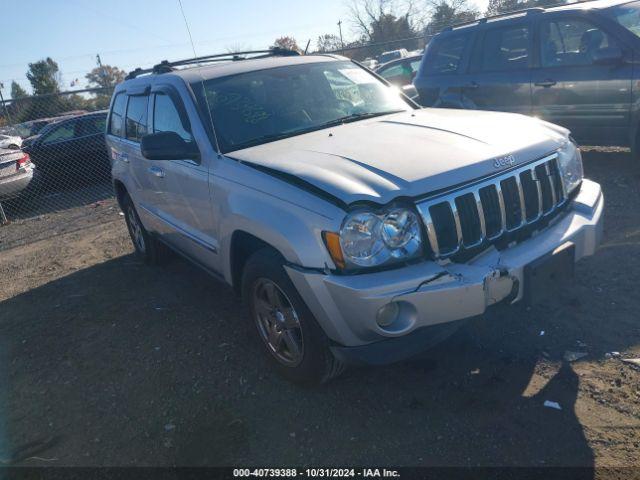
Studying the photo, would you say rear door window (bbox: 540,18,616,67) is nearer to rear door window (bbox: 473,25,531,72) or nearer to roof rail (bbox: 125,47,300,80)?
rear door window (bbox: 473,25,531,72)

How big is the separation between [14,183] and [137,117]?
6241mm

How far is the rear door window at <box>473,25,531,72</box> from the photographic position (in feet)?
22.3

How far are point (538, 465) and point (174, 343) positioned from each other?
273cm

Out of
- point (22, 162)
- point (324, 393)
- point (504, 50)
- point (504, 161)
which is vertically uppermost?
point (504, 50)

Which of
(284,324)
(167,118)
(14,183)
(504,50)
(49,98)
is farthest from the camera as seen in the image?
(49,98)

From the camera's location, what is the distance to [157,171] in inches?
175

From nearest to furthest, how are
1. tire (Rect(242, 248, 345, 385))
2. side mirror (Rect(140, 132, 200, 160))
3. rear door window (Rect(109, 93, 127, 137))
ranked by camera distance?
1. tire (Rect(242, 248, 345, 385))
2. side mirror (Rect(140, 132, 200, 160))
3. rear door window (Rect(109, 93, 127, 137))

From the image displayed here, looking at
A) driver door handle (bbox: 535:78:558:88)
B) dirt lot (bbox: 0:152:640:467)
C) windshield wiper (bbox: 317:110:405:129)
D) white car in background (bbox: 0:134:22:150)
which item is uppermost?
windshield wiper (bbox: 317:110:405:129)

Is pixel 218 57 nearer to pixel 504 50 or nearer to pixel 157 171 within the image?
pixel 157 171

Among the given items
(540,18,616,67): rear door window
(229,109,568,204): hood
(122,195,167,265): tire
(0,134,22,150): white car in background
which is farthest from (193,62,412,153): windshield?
(0,134,22,150): white car in background

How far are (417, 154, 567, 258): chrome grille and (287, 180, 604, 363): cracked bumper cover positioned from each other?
12cm

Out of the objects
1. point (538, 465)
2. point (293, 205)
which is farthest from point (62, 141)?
point (538, 465)

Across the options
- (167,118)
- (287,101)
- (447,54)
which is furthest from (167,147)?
(447,54)

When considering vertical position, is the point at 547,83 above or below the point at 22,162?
above
